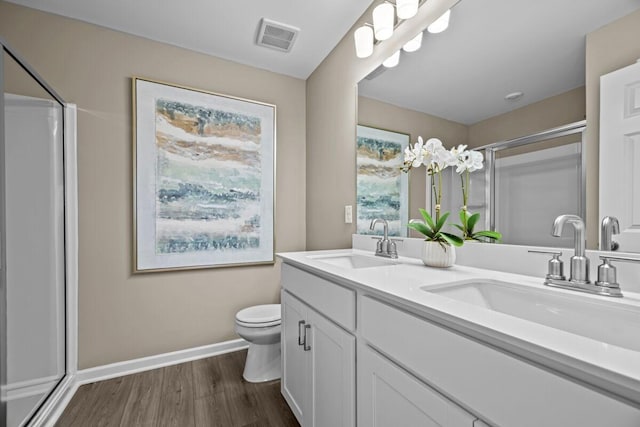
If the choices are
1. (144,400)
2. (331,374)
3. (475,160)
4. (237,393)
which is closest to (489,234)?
(475,160)

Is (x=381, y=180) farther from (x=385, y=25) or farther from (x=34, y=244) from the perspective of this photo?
(x=34, y=244)

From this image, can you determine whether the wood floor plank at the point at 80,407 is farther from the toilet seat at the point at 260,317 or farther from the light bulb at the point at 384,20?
the light bulb at the point at 384,20

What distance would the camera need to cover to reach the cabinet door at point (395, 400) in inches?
23.0

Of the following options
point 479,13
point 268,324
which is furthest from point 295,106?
point 268,324

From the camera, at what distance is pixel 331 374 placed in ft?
3.37

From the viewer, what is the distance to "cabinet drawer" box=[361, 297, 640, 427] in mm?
383

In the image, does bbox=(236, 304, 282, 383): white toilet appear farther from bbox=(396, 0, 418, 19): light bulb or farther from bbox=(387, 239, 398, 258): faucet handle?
bbox=(396, 0, 418, 19): light bulb

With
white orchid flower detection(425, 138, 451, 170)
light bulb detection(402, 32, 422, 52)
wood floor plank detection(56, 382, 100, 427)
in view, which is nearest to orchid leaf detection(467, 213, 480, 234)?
white orchid flower detection(425, 138, 451, 170)

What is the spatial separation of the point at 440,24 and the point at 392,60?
1.05 ft

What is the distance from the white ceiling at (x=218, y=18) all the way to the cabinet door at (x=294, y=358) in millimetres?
1756

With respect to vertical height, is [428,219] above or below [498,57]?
below

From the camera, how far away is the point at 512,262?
3.29ft

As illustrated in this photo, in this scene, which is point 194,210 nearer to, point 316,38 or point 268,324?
point 268,324

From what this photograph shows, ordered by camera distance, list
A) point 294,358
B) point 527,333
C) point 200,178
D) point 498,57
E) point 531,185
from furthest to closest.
→ 1. point 200,178
2. point 294,358
3. point 498,57
4. point 531,185
5. point 527,333
